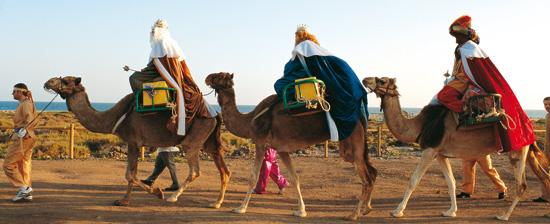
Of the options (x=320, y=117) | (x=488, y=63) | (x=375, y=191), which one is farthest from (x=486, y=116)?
(x=375, y=191)

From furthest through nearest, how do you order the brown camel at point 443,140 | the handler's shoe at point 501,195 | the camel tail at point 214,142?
the handler's shoe at point 501,195 < the camel tail at point 214,142 < the brown camel at point 443,140

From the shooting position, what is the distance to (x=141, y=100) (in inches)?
361

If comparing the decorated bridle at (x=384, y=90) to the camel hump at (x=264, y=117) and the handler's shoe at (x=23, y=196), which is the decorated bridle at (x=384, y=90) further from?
the handler's shoe at (x=23, y=196)

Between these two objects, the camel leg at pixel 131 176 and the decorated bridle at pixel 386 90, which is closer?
the decorated bridle at pixel 386 90

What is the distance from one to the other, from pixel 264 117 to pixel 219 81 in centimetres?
108

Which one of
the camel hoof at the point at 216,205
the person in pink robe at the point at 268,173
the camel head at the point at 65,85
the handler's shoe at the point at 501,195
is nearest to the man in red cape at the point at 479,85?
the handler's shoe at the point at 501,195

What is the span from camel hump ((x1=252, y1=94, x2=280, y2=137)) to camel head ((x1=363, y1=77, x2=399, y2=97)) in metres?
1.52

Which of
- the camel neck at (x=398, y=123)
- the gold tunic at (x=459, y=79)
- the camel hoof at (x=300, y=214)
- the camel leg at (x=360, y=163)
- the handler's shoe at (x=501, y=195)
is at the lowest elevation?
the handler's shoe at (x=501, y=195)

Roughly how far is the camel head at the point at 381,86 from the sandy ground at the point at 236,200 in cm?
208

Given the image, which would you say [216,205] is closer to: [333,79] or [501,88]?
[333,79]

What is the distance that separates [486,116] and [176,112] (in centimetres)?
503

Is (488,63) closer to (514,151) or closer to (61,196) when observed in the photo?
(514,151)

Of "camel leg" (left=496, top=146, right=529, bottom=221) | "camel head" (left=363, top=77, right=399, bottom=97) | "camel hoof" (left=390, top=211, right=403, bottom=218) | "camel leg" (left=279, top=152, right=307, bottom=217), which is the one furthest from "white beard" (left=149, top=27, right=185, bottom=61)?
"camel leg" (left=496, top=146, right=529, bottom=221)

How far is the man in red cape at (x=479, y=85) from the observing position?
Result: 868 centimetres
